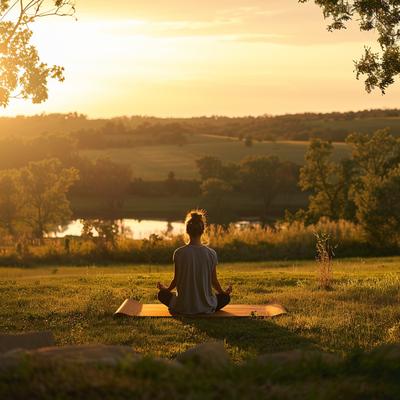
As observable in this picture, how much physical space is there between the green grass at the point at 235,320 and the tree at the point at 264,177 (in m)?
54.5

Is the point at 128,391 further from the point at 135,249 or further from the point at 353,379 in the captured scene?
the point at 135,249

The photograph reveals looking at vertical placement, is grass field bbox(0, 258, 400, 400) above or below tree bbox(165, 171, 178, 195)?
below

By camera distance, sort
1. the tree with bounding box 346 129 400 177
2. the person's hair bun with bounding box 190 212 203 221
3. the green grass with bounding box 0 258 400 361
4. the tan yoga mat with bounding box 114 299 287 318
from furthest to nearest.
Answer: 1. the tree with bounding box 346 129 400 177
2. the tan yoga mat with bounding box 114 299 287 318
3. the person's hair bun with bounding box 190 212 203 221
4. the green grass with bounding box 0 258 400 361

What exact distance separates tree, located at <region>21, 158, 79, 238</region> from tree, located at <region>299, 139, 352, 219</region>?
1726cm

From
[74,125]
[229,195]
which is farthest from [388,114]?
[74,125]

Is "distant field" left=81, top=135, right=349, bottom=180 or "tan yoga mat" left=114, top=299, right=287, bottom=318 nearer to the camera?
"tan yoga mat" left=114, top=299, right=287, bottom=318

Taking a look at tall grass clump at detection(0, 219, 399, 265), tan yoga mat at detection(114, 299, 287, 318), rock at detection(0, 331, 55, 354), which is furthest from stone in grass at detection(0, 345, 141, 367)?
tall grass clump at detection(0, 219, 399, 265)

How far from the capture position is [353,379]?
552 cm

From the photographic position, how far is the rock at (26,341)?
20.8 feet

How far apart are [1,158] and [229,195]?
26337 mm

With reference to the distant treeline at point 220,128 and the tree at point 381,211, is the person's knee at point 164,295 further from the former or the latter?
the distant treeline at point 220,128

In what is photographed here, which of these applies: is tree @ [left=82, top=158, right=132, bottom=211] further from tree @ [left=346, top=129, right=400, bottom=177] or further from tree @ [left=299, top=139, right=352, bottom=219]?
tree @ [left=346, top=129, right=400, bottom=177]

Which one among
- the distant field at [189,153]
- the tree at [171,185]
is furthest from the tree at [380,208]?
the distant field at [189,153]

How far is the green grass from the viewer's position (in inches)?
333
